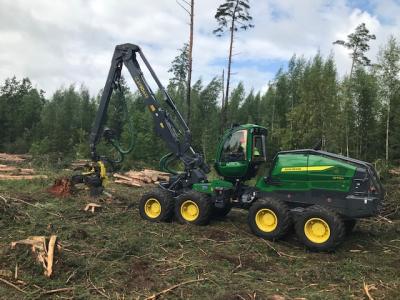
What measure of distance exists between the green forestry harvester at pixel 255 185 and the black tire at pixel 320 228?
0.02 meters

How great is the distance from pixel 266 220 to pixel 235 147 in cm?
194

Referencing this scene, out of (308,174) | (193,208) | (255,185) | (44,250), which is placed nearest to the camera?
(44,250)

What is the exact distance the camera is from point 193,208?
10078 mm

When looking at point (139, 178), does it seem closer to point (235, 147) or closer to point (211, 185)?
point (211, 185)

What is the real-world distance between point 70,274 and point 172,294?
152cm

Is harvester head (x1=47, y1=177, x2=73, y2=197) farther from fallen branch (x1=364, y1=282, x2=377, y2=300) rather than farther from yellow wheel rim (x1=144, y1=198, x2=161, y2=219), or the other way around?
fallen branch (x1=364, y1=282, x2=377, y2=300)

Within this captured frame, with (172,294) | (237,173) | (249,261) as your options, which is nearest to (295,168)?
(237,173)

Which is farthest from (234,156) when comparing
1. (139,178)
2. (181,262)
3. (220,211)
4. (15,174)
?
(15,174)

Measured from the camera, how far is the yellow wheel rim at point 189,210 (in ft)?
32.9

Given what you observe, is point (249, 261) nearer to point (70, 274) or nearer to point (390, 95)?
point (70, 274)

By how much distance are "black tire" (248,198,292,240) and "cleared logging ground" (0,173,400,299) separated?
0.21 metres

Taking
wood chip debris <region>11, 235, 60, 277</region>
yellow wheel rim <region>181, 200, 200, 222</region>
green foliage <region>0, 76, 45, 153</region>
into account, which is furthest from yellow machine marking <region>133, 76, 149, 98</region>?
green foliage <region>0, 76, 45, 153</region>

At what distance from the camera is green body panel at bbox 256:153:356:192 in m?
8.40

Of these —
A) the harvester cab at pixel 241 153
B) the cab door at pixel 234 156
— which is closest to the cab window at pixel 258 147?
the harvester cab at pixel 241 153
